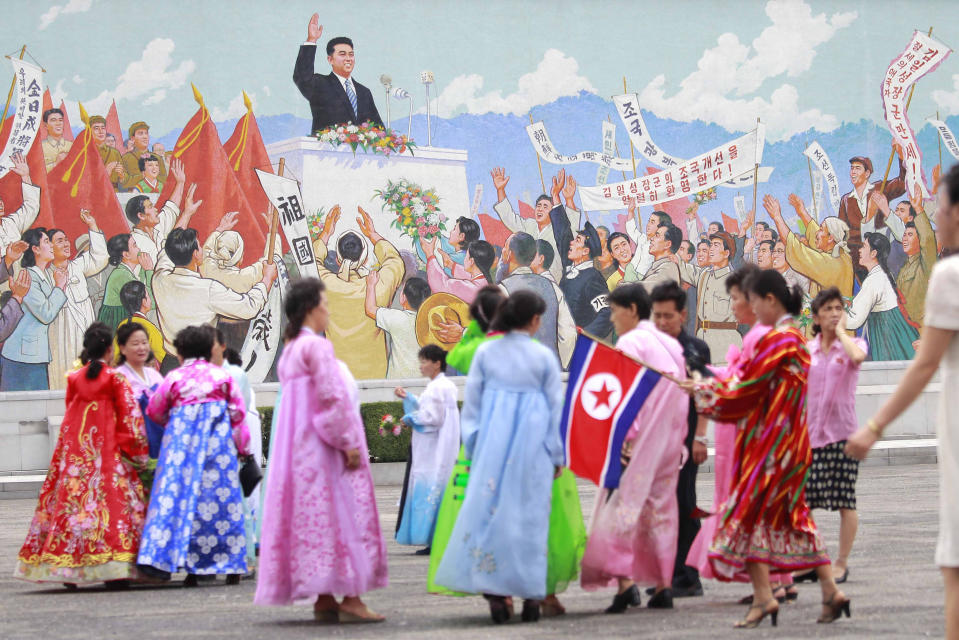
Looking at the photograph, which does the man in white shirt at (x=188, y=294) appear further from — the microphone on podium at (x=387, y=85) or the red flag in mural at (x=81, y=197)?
the microphone on podium at (x=387, y=85)

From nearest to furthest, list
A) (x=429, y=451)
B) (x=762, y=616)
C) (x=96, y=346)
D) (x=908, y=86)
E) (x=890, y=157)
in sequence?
(x=762, y=616) → (x=96, y=346) → (x=429, y=451) → (x=890, y=157) → (x=908, y=86)

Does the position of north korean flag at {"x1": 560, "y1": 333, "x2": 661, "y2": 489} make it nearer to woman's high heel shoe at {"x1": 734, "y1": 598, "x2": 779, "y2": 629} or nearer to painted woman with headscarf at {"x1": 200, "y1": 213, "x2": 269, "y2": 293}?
woman's high heel shoe at {"x1": 734, "y1": 598, "x2": 779, "y2": 629}

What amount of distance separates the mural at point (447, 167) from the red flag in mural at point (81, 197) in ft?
0.10

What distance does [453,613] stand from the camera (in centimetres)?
584

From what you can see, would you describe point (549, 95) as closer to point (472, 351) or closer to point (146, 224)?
point (146, 224)

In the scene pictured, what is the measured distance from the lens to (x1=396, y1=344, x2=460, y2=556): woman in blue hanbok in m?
8.88

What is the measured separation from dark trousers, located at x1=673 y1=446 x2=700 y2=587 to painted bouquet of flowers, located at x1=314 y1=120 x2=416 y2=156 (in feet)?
44.7

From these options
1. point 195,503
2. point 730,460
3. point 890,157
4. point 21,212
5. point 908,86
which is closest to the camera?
point 730,460

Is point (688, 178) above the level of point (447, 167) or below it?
below

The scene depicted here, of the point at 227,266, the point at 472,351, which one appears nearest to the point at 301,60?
the point at 227,266

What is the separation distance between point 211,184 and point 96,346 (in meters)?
11.3

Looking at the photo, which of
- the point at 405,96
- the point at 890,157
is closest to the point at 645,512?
the point at 405,96

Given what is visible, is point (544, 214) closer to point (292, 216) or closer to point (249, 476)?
point (292, 216)

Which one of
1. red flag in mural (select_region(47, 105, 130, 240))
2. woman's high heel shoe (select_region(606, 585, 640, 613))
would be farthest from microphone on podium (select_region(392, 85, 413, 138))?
woman's high heel shoe (select_region(606, 585, 640, 613))
